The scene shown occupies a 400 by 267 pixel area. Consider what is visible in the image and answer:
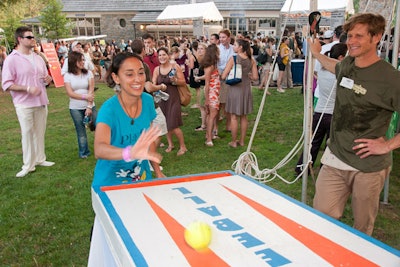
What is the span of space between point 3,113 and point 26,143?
211 inches

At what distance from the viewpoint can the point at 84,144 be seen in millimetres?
5539

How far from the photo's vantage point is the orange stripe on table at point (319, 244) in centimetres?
136

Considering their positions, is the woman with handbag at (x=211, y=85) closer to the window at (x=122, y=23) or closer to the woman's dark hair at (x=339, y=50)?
the woman's dark hair at (x=339, y=50)

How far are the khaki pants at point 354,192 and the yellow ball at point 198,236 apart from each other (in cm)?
131

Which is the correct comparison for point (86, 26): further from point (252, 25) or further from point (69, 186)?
point (69, 186)

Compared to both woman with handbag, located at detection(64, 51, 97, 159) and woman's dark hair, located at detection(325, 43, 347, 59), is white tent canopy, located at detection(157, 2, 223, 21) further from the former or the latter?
woman's dark hair, located at detection(325, 43, 347, 59)

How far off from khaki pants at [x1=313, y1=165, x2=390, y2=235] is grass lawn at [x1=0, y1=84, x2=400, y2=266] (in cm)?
102

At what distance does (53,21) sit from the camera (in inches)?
1020

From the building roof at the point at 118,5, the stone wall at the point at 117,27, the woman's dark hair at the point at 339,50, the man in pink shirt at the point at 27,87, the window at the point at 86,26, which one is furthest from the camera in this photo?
the window at the point at 86,26

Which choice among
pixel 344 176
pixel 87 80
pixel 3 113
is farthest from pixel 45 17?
pixel 344 176

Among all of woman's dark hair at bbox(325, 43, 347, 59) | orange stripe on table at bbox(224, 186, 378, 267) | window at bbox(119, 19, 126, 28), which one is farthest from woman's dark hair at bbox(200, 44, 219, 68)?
window at bbox(119, 19, 126, 28)

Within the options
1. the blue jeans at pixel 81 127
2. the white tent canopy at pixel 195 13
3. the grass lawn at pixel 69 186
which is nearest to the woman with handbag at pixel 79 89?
the blue jeans at pixel 81 127

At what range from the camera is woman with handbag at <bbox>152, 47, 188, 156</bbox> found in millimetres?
5230

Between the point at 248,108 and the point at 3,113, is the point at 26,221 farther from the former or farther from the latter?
the point at 3,113
